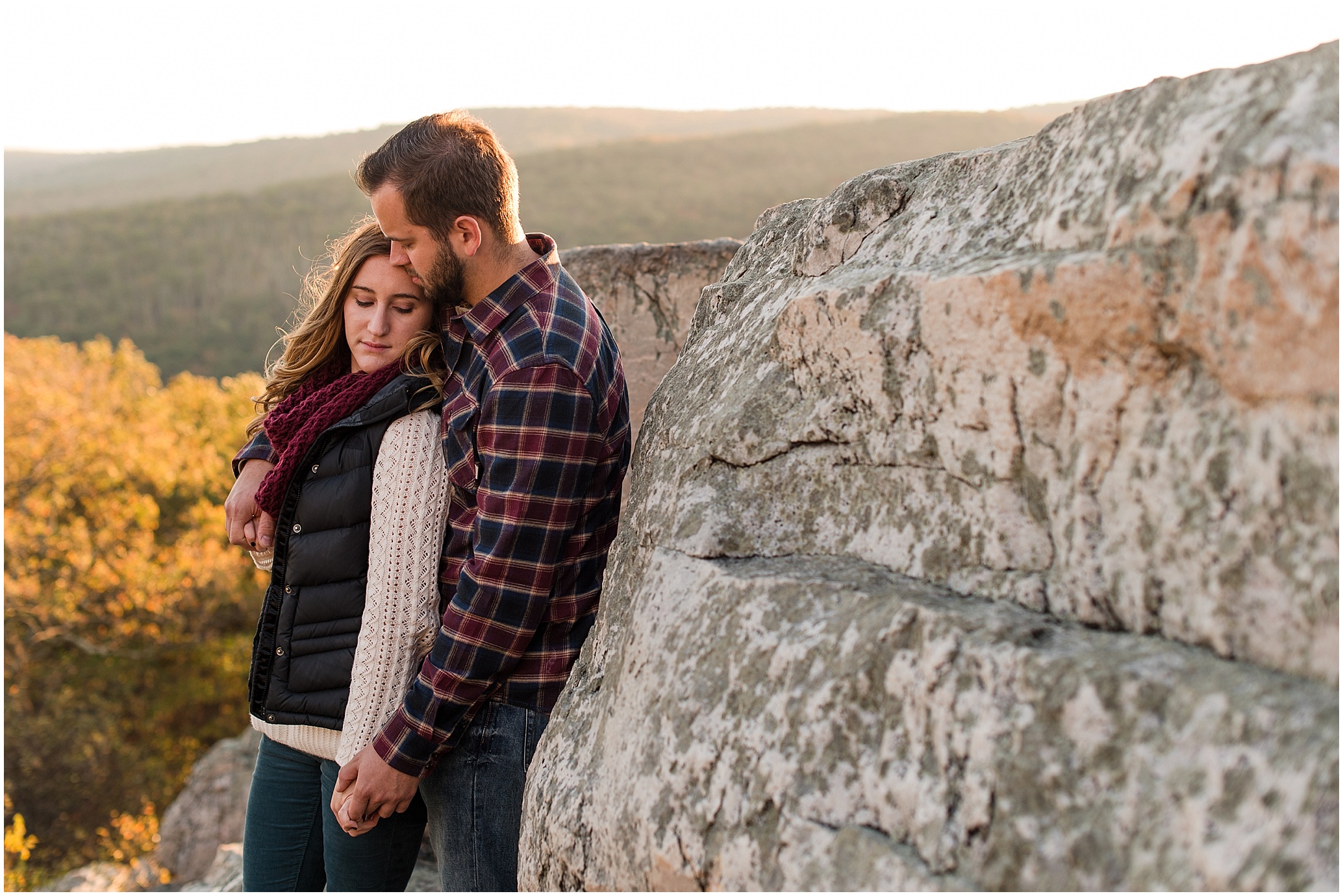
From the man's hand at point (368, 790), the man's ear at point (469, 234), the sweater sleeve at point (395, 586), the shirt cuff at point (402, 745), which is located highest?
the man's ear at point (469, 234)

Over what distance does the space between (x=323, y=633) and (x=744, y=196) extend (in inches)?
1649

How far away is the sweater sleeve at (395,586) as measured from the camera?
2002 millimetres

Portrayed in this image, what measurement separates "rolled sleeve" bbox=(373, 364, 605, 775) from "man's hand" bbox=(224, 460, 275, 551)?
23.1 inches

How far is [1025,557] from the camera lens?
1.31 m

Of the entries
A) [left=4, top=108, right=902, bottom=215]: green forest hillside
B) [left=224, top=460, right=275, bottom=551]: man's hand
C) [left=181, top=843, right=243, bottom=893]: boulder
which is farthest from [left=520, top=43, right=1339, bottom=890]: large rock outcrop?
[left=4, top=108, right=902, bottom=215]: green forest hillside

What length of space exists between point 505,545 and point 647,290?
2060 mm

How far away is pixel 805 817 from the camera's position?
4.18 ft

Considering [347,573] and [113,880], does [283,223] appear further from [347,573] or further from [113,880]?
[347,573]

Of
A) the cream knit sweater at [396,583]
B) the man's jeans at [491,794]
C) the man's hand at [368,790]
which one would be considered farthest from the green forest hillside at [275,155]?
the man's hand at [368,790]

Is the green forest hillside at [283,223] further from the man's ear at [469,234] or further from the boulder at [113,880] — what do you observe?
the man's ear at [469,234]

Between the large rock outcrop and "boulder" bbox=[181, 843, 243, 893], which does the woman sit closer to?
the large rock outcrop

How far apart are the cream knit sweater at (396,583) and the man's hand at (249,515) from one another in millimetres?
382

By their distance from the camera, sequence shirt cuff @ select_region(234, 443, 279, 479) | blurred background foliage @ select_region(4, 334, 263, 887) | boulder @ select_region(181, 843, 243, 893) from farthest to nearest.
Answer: blurred background foliage @ select_region(4, 334, 263, 887) < boulder @ select_region(181, 843, 243, 893) < shirt cuff @ select_region(234, 443, 279, 479)

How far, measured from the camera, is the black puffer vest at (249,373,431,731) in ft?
6.80
